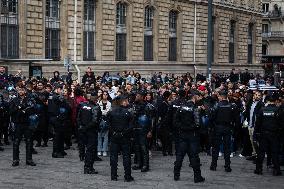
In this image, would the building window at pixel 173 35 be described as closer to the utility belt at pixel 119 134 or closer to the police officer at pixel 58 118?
the police officer at pixel 58 118

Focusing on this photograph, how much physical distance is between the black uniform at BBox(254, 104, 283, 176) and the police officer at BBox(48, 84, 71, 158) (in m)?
5.21

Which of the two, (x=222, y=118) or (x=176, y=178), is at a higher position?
(x=222, y=118)

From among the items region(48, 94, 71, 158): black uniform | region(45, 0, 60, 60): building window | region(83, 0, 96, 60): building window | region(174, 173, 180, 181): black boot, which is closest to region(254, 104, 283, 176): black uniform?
region(174, 173, 180, 181): black boot

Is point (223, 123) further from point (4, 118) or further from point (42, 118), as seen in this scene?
point (4, 118)

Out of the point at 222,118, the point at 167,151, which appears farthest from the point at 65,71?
the point at 222,118

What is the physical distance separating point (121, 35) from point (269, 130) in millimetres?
26429

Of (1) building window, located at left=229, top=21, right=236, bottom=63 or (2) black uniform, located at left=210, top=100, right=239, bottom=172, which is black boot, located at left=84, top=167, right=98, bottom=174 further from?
(1) building window, located at left=229, top=21, right=236, bottom=63

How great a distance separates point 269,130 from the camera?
13070 millimetres

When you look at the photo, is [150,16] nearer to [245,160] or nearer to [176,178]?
[245,160]

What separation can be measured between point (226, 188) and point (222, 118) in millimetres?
2071

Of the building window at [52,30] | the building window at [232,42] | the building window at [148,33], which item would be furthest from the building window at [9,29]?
the building window at [232,42]

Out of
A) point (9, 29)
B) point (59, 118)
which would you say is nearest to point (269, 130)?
point (59, 118)

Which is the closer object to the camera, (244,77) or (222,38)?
(244,77)

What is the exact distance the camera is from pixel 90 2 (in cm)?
3616
